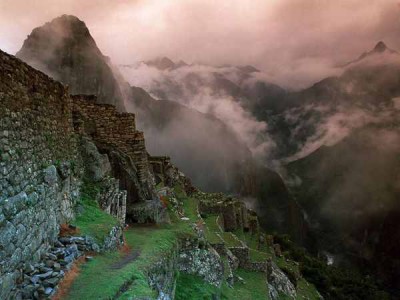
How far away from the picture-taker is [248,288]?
1942 centimetres

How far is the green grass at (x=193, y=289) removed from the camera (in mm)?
13480

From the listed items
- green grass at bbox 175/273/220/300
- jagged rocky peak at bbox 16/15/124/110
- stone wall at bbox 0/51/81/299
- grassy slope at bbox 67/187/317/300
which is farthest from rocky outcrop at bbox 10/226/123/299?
jagged rocky peak at bbox 16/15/124/110

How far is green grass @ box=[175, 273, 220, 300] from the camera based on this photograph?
44.2ft

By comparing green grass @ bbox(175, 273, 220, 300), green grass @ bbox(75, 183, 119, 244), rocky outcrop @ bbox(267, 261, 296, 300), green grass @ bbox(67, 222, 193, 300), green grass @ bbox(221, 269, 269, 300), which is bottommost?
rocky outcrop @ bbox(267, 261, 296, 300)

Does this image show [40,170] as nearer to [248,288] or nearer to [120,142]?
[120,142]

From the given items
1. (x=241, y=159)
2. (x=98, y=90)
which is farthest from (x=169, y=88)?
(x=98, y=90)

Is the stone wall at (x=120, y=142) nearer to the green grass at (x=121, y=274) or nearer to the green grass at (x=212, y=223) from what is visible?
the green grass at (x=121, y=274)

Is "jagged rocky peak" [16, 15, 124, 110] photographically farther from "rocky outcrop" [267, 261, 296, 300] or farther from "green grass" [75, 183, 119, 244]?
"green grass" [75, 183, 119, 244]

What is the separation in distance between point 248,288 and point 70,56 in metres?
45.9

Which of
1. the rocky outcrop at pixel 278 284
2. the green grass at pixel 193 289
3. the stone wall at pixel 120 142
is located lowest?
the rocky outcrop at pixel 278 284

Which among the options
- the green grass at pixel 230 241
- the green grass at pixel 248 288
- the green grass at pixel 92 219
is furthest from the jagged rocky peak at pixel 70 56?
the green grass at pixel 92 219

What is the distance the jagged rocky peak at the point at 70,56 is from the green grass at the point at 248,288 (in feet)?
124

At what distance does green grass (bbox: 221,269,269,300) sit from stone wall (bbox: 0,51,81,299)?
737cm

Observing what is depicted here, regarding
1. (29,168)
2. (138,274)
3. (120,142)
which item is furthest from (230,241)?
(29,168)
